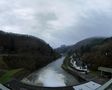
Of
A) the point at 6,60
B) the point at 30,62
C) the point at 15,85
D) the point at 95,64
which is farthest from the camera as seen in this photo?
the point at 30,62

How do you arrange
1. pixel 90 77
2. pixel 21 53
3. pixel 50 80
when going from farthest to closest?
pixel 21 53, pixel 50 80, pixel 90 77

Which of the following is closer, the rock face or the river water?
the river water

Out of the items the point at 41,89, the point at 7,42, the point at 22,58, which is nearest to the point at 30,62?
the point at 22,58

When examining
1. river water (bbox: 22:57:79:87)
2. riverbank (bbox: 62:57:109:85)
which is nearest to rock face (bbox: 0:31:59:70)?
river water (bbox: 22:57:79:87)

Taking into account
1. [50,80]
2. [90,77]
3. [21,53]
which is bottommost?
Answer: [21,53]

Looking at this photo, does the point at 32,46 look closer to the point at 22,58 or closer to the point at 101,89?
the point at 22,58

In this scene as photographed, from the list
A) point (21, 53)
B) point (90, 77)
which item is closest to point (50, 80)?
point (90, 77)

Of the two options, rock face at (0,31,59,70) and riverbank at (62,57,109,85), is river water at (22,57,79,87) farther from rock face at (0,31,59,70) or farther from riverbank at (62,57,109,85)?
rock face at (0,31,59,70)

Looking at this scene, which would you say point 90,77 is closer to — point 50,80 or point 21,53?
point 50,80

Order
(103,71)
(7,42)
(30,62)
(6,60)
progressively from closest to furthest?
1. (103,71)
2. (6,60)
3. (30,62)
4. (7,42)
